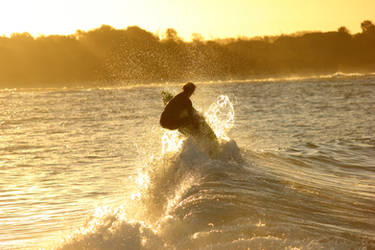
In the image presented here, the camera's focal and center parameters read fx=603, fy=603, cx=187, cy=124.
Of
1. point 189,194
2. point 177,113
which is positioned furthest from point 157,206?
point 177,113

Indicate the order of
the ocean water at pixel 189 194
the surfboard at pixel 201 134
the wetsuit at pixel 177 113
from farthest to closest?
the surfboard at pixel 201 134, the wetsuit at pixel 177 113, the ocean water at pixel 189 194

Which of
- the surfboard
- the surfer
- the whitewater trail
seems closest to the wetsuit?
the surfer

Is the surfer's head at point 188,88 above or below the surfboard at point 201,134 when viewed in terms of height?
above

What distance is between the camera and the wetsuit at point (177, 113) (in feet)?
44.8

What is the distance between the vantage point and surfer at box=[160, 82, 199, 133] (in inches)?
537

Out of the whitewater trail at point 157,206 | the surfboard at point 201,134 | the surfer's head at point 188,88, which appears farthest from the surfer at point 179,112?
the whitewater trail at point 157,206

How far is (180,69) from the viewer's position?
291ft

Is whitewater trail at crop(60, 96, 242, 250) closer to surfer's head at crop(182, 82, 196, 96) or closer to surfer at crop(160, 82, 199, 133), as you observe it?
surfer at crop(160, 82, 199, 133)

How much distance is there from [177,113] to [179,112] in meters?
0.06

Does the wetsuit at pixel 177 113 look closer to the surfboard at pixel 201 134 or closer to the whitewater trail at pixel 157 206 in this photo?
the surfboard at pixel 201 134

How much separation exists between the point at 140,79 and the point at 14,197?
355 ft

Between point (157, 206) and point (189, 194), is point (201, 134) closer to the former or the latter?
point (189, 194)

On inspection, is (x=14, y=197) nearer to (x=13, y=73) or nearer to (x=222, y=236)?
(x=222, y=236)

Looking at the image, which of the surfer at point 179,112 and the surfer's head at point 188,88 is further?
the surfer's head at point 188,88
